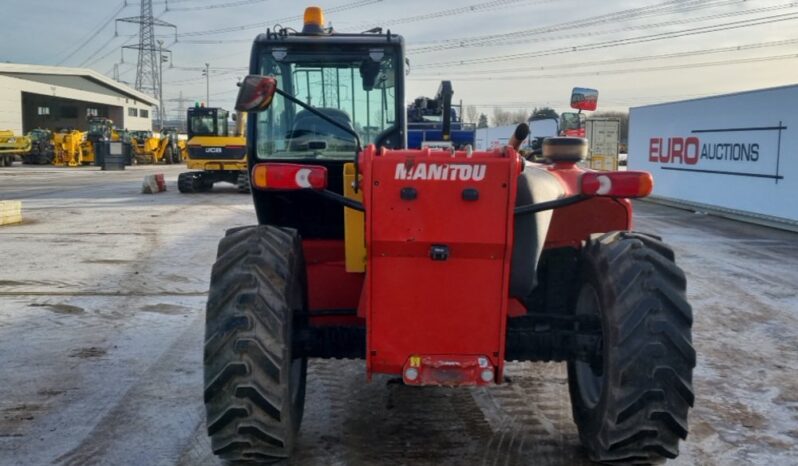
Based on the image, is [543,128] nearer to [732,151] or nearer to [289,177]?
[732,151]

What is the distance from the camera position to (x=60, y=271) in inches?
399

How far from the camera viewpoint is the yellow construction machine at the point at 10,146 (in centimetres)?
4303

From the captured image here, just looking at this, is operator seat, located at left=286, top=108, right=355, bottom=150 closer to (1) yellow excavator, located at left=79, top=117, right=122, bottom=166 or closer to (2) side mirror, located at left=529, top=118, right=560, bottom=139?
(2) side mirror, located at left=529, top=118, right=560, bottom=139

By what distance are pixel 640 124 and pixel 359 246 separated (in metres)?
22.1

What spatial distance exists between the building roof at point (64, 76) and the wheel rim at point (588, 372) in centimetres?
5914

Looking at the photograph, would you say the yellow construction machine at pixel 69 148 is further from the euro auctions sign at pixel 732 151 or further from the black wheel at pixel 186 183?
the euro auctions sign at pixel 732 151

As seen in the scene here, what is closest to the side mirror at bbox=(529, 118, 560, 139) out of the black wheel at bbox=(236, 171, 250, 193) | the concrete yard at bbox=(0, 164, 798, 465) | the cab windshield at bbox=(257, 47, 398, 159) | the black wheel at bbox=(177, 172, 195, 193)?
the black wheel at bbox=(236, 171, 250, 193)

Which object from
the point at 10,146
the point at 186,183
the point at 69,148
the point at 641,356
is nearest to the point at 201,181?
the point at 186,183

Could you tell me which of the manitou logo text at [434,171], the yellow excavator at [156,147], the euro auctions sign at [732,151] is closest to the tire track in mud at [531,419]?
the manitou logo text at [434,171]

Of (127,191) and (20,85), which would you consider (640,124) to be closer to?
(127,191)

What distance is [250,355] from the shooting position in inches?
147

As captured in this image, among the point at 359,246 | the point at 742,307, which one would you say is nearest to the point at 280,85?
the point at 359,246

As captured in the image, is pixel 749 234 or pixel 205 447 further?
pixel 749 234

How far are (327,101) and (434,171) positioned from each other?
2.45 metres
